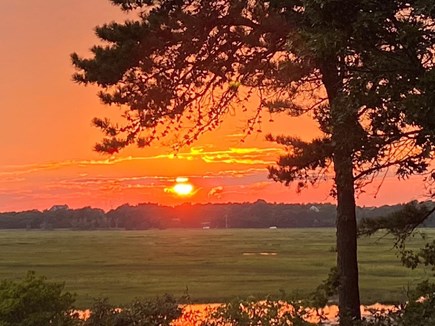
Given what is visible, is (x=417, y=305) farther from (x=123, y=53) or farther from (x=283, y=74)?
(x=123, y=53)

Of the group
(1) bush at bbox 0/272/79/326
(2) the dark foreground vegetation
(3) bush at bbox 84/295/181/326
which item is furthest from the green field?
(1) bush at bbox 0/272/79/326

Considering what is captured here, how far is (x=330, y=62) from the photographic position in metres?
11.7

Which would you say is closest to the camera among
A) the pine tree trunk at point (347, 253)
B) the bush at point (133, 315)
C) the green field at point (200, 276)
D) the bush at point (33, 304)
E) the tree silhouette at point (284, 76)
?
the tree silhouette at point (284, 76)

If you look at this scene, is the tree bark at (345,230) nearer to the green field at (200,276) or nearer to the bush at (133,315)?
the bush at (133,315)

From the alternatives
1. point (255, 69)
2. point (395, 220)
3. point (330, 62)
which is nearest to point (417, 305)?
point (395, 220)

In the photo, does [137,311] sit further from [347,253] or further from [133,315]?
[347,253]

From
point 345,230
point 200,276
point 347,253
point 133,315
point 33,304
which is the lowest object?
point 200,276

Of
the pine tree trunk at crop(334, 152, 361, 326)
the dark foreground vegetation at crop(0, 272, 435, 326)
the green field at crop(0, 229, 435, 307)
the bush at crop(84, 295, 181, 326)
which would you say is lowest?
the green field at crop(0, 229, 435, 307)

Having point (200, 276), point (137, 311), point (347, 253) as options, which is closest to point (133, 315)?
point (137, 311)

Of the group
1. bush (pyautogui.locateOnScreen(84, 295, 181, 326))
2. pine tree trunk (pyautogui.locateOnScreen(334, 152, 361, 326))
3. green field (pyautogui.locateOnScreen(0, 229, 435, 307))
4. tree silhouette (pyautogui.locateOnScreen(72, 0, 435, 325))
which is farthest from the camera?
green field (pyautogui.locateOnScreen(0, 229, 435, 307))

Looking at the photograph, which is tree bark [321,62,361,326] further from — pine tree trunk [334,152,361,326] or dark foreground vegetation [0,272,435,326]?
dark foreground vegetation [0,272,435,326]

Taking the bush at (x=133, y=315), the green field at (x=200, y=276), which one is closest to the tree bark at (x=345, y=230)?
the bush at (x=133, y=315)

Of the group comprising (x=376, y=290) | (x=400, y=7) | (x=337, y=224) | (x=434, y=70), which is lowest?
(x=376, y=290)

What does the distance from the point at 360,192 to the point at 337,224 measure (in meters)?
0.96
